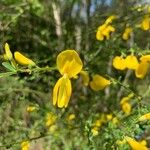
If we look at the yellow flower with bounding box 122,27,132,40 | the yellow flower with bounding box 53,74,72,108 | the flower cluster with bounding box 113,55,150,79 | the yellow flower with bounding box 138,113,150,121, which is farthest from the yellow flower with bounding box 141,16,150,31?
the yellow flower with bounding box 53,74,72,108

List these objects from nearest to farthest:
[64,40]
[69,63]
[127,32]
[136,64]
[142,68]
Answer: [69,63] < [142,68] < [136,64] < [127,32] < [64,40]

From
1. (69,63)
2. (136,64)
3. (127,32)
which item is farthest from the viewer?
(127,32)

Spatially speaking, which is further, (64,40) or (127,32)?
(64,40)

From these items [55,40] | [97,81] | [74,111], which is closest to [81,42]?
[55,40]

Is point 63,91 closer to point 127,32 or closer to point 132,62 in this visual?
point 132,62


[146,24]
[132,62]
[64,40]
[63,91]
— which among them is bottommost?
[64,40]

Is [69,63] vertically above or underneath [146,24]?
above

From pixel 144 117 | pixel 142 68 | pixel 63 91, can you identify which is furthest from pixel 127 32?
pixel 63 91

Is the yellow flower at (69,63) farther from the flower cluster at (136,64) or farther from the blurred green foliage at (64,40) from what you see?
the blurred green foliage at (64,40)
